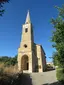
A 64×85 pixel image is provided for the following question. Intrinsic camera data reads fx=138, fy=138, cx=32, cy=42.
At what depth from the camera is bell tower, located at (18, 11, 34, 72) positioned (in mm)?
37844

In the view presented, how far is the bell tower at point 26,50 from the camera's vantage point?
37.8 m

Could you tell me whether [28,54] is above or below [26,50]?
below

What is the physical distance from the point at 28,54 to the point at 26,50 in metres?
1.50

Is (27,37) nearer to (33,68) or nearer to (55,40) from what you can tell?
(33,68)

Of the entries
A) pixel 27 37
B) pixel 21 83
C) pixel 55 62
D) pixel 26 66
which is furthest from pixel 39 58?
pixel 55 62

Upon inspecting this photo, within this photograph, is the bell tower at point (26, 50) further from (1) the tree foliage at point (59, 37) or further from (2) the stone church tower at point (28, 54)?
(1) the tree foliage at point (59, 37)

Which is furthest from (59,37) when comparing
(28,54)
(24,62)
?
(24,62)

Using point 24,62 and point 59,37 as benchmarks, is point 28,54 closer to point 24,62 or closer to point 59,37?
point 24,62

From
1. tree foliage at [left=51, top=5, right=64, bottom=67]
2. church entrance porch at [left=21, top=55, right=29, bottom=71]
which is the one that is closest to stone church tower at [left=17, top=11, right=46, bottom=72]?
church entrance porch at [left=21, top=55, right=29, bottom=71]

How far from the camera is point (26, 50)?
39312 millimetres

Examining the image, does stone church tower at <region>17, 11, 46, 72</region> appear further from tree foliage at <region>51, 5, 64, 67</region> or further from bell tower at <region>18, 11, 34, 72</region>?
tree foliage at <region>51, 5, 64, 67</region>

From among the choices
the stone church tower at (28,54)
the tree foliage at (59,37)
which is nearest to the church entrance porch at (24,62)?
the stone church tower at (28,54)

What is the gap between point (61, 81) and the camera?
18.3 meters

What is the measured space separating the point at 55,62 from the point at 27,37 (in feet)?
88.7
